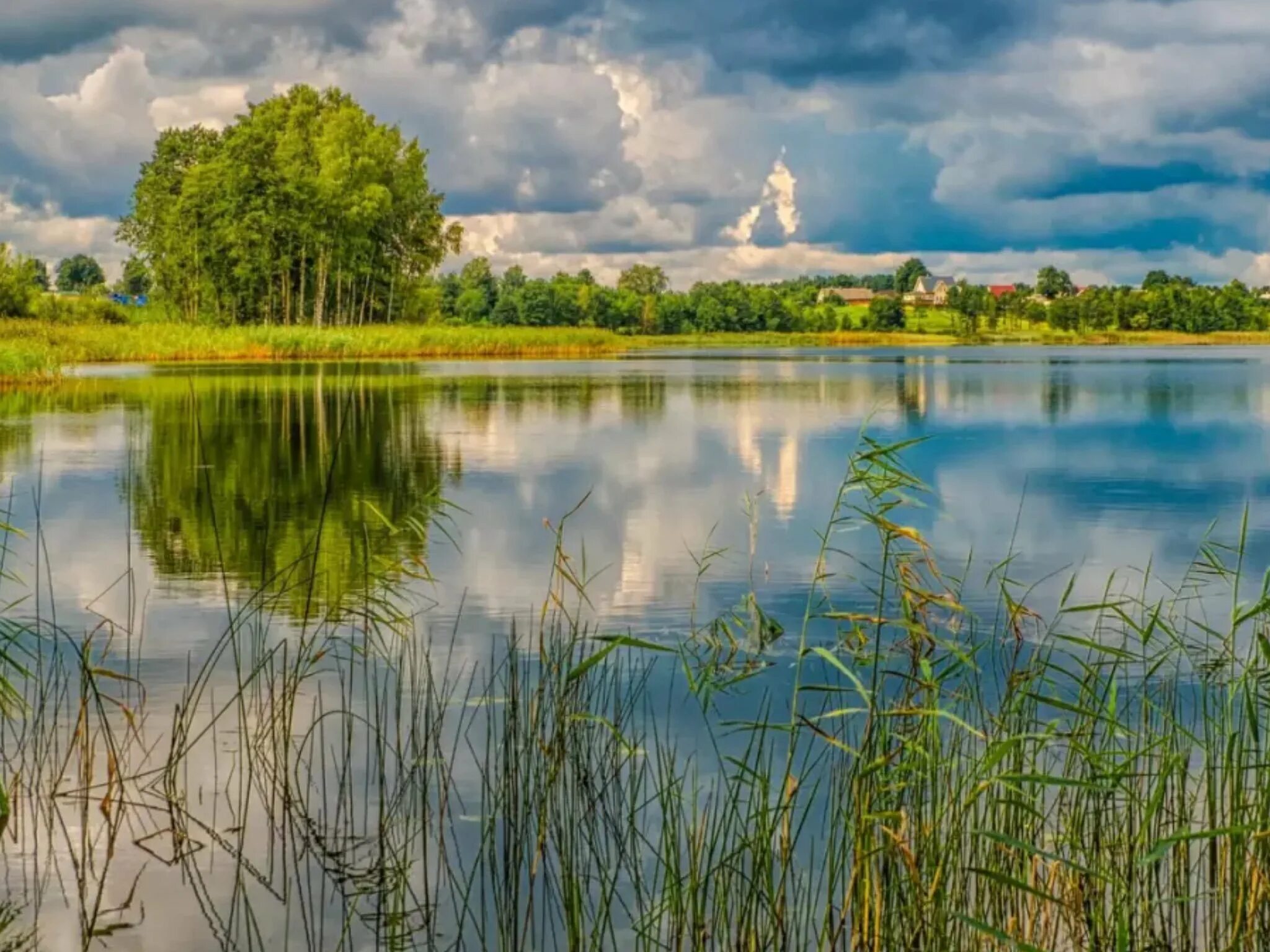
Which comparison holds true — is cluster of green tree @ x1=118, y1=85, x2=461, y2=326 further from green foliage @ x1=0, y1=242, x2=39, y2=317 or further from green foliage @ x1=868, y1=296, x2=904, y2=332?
green foliage @ x1=868, y1=296, x2=904, y2=332

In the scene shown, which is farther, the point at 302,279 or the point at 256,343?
the point at 302,279

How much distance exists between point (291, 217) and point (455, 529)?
51.8 metres

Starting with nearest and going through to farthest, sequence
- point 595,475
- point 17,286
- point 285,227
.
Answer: point 595,475 < point 17,286 < point 285,227

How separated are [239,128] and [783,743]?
61.4m

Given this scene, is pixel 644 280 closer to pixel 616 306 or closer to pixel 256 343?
pixel 616 306

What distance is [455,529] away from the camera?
517 inches

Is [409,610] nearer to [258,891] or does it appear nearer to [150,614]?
[150,614]

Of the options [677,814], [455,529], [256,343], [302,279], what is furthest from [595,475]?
[302,279]

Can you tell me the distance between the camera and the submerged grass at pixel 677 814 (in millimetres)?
3824

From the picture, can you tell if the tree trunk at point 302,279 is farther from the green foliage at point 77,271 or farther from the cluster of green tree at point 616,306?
the green foliage at point 77,271

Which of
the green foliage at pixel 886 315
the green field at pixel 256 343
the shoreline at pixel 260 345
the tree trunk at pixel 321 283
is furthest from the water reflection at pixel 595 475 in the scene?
the green foliage at pixel 886 315

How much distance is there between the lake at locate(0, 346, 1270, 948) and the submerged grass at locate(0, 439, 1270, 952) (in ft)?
0.15

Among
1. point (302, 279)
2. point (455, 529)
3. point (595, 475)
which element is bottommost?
point (455, 529)

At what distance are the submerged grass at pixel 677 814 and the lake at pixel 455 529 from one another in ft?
0.15
